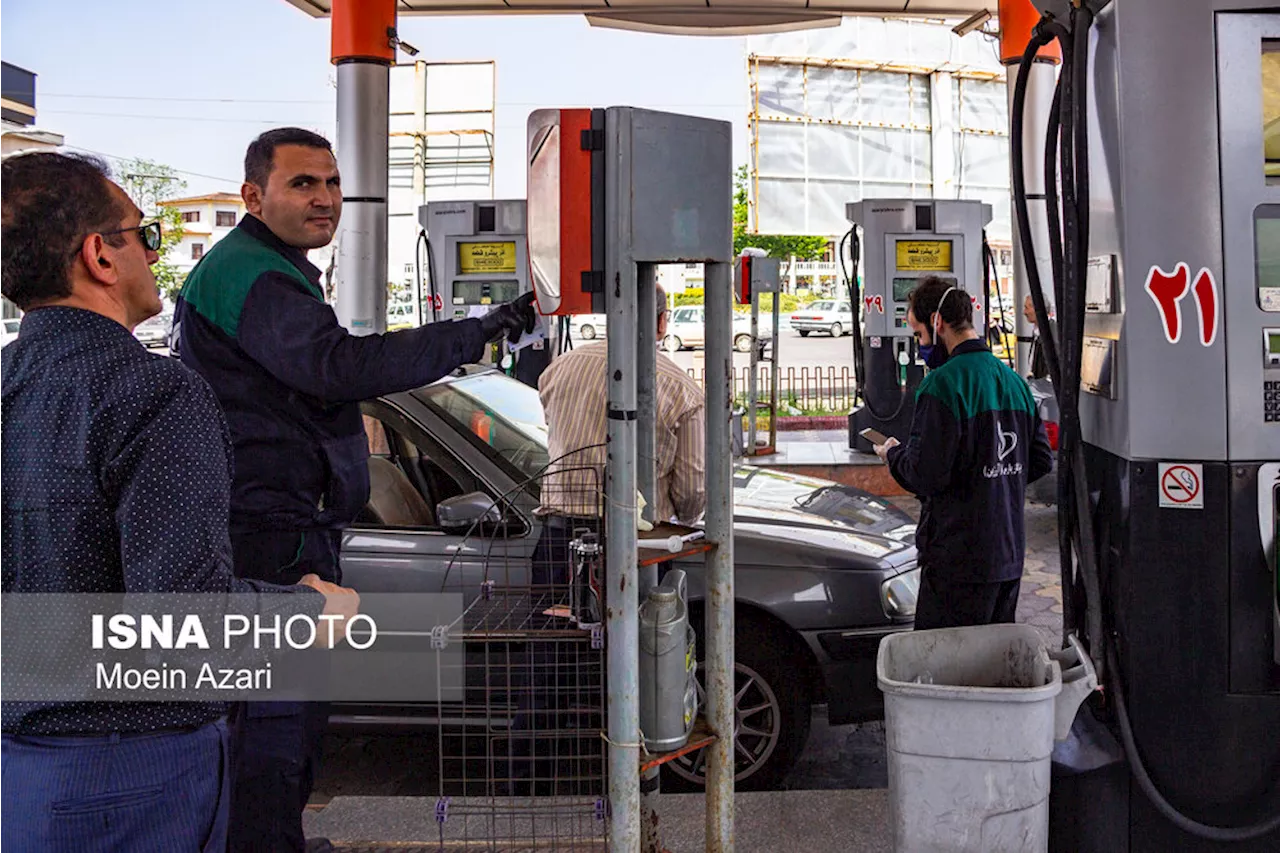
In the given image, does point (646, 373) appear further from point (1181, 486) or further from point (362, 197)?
point (362, 197)

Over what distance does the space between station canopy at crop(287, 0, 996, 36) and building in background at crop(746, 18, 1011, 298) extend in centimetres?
468

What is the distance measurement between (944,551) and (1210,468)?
150 centimetres

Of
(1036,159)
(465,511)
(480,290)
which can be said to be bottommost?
(465,511)

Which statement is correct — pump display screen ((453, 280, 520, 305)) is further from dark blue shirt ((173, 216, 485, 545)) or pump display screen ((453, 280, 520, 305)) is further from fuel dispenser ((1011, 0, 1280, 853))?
fuel dispenser ((1011, 0, 1280, 853))

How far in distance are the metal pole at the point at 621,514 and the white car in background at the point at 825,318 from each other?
121 ft

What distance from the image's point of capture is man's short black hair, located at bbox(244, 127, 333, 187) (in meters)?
3.37

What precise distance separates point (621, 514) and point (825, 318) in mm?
37431

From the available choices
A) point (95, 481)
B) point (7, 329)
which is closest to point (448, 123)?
point (95, 481)

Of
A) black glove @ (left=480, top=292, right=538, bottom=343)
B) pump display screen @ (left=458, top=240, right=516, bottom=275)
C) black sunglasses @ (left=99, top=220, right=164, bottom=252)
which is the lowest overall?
black glove @ (left=480, top=292, right=538, bottom=343)

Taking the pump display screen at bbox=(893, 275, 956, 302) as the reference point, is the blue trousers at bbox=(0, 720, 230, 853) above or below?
below

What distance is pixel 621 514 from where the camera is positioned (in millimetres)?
2967

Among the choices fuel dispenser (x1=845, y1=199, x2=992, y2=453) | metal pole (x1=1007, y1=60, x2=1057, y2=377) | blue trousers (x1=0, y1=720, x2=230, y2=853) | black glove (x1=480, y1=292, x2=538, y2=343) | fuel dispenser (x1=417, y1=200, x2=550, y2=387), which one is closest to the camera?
blue trousers (x1=0, y1=720, x2=230, y2=853)

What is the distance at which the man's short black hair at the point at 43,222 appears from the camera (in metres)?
2.08

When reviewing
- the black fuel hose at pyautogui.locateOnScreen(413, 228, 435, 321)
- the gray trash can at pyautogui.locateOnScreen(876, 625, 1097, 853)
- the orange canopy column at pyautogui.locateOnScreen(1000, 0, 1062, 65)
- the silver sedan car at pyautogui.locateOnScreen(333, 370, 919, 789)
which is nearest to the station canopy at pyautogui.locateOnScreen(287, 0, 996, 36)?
the orange canopy column at pyautogui.locateOnScreen(1000, 0, 1062, 65)
